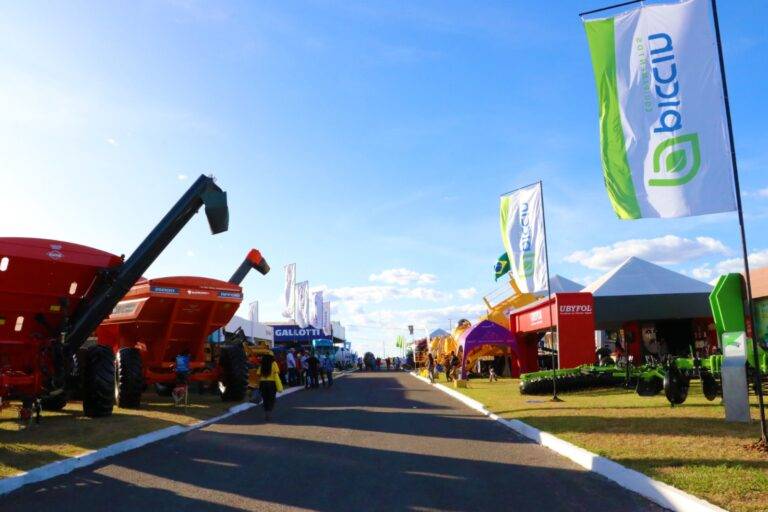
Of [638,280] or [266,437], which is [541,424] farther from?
[638,280]

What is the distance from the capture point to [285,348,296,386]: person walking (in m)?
28.4

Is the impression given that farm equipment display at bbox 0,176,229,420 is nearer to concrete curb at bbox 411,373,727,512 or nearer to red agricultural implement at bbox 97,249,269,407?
red agricultural implement at bbox 97,249,269,407

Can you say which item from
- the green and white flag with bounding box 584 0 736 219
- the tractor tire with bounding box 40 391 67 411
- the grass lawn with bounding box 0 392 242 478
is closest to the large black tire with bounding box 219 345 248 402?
the grass lawn with bounding box 0 392 242 478

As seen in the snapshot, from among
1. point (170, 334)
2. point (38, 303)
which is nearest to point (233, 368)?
point (170, 334)

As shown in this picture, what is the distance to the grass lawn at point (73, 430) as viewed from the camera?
28.8 feet

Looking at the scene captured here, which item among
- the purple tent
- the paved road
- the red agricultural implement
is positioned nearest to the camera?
the paved road

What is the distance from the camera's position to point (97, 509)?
20.5 feet

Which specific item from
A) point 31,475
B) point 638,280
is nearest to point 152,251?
point 31,475

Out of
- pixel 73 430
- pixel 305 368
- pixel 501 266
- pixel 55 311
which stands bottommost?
pixel 73 430

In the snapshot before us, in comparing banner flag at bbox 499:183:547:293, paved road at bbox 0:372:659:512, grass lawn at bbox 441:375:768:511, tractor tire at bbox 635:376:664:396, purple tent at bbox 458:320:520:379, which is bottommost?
paved road at bbox 0:372:659:512

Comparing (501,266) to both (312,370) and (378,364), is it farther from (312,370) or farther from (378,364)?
(378,364)

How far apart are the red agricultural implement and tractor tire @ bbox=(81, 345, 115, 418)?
5.88ft

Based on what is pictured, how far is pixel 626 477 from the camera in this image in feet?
23.1

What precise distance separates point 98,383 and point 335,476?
7.59 meters
